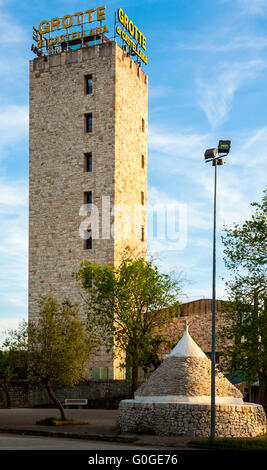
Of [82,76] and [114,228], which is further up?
[82,76]

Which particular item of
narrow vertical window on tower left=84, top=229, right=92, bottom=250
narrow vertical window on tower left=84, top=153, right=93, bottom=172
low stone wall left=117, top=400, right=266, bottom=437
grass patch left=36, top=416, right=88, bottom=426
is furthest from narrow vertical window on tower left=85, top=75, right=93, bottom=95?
low stone wall left=117, top=400, right=266, bottom=437

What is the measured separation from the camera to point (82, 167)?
194 ft

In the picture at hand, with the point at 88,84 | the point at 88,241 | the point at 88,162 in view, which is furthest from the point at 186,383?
the point at 88,84

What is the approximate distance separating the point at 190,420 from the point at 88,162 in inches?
1361

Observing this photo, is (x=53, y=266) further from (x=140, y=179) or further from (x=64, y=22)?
(x=64, y=22)

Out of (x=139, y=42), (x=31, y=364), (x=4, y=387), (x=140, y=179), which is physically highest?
(x=139, y=42)

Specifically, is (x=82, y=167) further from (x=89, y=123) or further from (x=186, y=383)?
(x=186, y=383)

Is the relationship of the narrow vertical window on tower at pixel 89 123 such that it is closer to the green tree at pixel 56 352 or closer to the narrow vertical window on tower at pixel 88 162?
the narrow vertical window on tower at pixel 88 162

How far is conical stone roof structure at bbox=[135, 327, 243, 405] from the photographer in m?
30.2

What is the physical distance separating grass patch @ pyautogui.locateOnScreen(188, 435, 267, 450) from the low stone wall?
237cm

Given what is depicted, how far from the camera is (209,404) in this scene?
96.6 feet
